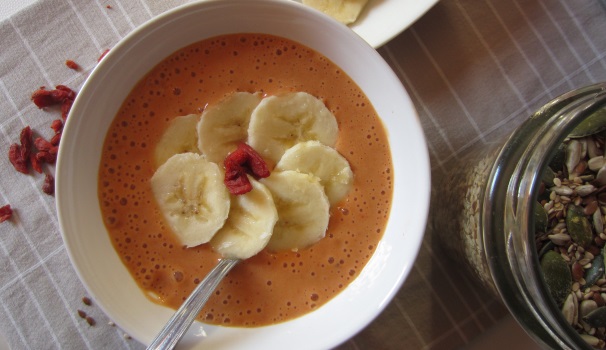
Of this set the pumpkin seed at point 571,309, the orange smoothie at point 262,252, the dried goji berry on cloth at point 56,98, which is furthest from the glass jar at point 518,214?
the dried goji berry on cloth at point 56,98

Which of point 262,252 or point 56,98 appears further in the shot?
point 56,98

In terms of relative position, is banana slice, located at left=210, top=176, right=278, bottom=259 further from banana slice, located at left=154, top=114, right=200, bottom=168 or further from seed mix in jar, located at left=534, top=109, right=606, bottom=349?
seed mix in jar, located at left=534, top=109, right=606, bottom=349

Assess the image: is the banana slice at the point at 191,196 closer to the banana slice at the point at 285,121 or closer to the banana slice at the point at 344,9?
the banana slice at the point at 285,121

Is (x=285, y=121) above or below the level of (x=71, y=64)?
below

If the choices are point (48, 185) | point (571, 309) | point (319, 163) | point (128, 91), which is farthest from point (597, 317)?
point (48, 185)

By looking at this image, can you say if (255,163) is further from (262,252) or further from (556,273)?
(556,273)

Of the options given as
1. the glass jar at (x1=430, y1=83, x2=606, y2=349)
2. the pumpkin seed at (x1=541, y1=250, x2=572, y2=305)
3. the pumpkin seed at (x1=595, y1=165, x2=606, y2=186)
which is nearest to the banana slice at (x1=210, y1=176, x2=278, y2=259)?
the glass jar at (x1=430, y1=83, x2=606, y2=349)

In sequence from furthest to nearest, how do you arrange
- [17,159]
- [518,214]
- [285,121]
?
[17,159] < [285,121] < [518,214]

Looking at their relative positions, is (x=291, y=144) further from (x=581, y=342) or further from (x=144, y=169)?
(x=581, y=342)
